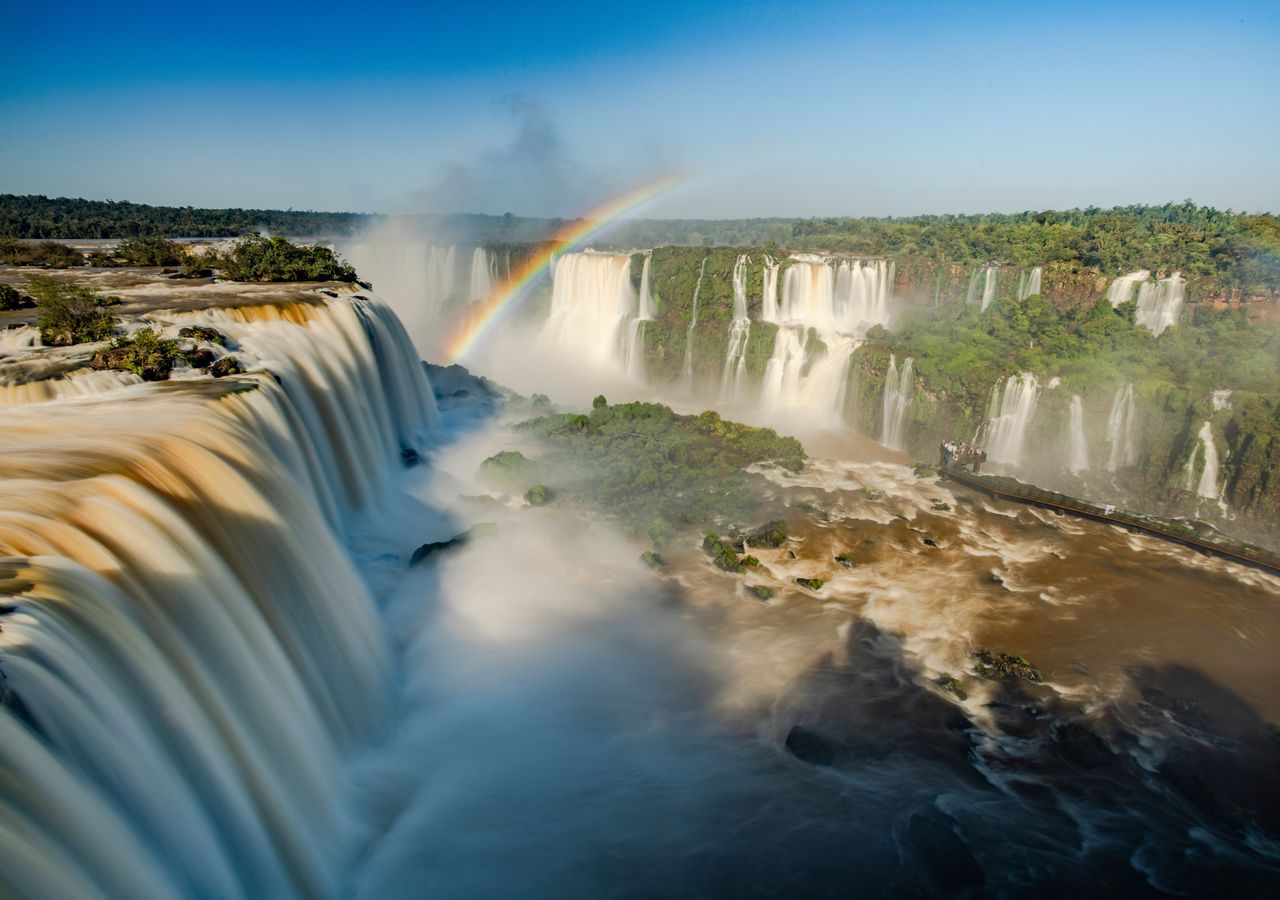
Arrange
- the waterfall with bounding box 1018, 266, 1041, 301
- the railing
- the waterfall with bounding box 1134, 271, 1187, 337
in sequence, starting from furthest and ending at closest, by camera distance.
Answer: the waterfall with bounding box 1018, 266, 1041, 301
the waterfall with bounding box 1134, 271, 1187, 337
the railing

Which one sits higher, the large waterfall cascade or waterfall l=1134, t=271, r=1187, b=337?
waterfall l=1134, t=271, r=1187, b=337

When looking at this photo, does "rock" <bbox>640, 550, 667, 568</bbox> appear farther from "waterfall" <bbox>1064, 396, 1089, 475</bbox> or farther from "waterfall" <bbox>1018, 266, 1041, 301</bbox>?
"waterfall" <bbox>1018, 266, 1041, 301</bbox>

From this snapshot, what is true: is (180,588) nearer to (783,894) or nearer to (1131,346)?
(783,894)

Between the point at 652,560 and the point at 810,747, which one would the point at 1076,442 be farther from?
the point at 810,747

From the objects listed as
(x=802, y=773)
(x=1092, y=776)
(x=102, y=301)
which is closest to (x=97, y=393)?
(x=102, y=301)

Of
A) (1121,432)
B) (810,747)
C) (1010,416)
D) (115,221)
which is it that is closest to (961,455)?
(1010,416)

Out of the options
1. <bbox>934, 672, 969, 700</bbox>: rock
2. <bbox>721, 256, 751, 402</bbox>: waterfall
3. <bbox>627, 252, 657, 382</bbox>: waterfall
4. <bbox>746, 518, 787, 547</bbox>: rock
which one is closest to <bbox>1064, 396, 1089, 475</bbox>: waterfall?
<bbox>721, 256, 751, 402</bbox>: waterfall

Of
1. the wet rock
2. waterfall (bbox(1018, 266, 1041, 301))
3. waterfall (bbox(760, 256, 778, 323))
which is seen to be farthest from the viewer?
waterfall (bbox(760, 256, 778, 323))
